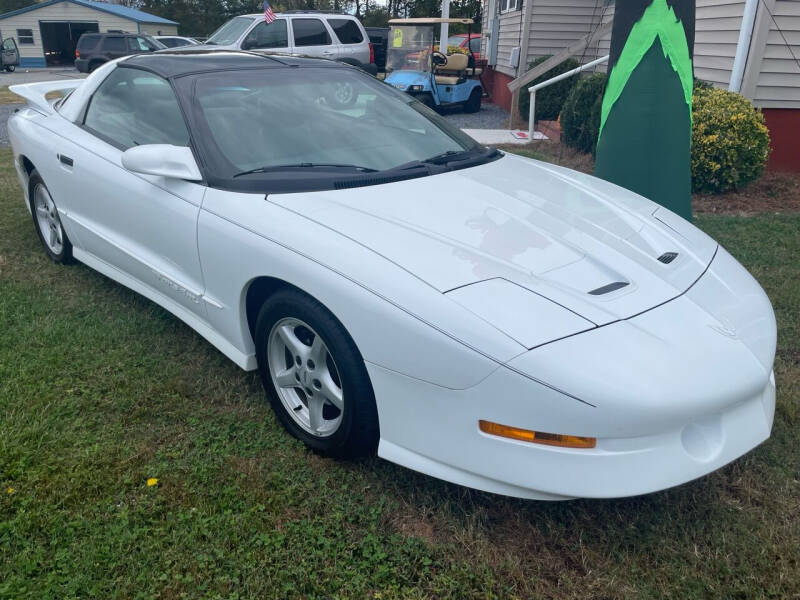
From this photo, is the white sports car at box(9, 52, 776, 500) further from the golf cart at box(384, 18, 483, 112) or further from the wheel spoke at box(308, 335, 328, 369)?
the golf cart at box(384, 18, 483, 112)

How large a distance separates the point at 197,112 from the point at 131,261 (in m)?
0.86

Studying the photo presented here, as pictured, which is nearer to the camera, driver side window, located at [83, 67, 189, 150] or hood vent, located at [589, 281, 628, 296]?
hood vent, located at [589, 281, 628, 296]

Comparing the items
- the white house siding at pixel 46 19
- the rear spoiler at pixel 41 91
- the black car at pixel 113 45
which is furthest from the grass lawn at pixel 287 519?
the white house siding at pixel 46 19

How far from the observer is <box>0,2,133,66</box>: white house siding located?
34594 millimetres

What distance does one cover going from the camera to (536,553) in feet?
7.32

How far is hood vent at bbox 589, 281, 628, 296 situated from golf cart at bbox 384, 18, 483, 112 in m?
11.7

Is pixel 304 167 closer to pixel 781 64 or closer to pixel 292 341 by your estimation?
pixel 292 341

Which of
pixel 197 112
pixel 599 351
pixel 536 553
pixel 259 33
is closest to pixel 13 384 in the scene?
pixel 197 112

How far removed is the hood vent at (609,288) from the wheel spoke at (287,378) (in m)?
1.21

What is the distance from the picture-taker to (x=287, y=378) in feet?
8.95

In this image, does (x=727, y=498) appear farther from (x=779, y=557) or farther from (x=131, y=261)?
(x=131, y=261)

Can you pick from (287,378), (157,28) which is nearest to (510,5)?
(287,378)

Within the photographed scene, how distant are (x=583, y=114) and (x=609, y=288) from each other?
6970 mm

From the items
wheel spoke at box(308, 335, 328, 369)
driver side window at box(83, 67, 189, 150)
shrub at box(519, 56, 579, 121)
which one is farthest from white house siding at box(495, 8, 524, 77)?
wheel spoke at box(308, 335, 328, 369)
